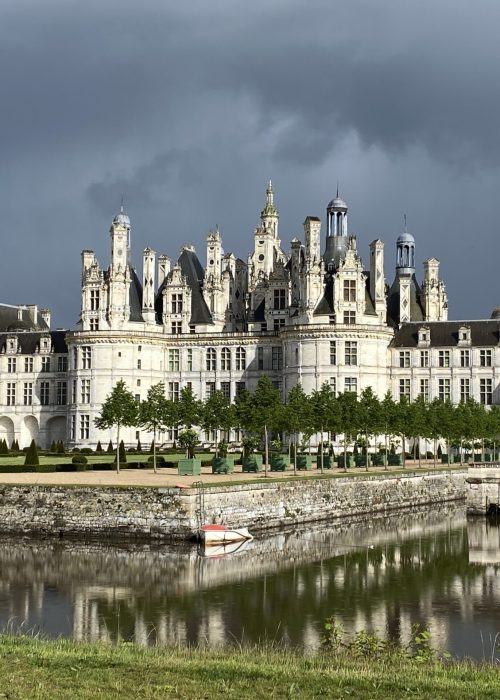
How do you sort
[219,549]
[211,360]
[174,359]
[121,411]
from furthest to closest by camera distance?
1. [174,359]
2. [211,360]
3. [121,411]
4. [219,549]

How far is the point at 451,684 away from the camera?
14570mm

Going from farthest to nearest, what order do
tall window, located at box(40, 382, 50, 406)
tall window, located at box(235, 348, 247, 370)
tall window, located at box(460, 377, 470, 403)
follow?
tall window, located at box(40, 382, 50, 406), tall window, located at box(235, 348, 247, 370), tall window, located at box(460, 377, 470, 403)

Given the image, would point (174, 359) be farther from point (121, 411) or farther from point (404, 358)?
point (121, 411)

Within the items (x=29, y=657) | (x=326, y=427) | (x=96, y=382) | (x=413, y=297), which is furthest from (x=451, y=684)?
(x=413, y=297)

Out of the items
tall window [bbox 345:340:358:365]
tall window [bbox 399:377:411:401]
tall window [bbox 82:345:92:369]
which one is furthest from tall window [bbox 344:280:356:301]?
tall window [bbox 82:345:92:369]

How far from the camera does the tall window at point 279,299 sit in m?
78.1

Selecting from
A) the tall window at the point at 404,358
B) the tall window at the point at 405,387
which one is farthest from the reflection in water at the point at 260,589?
the tall window at the point at 404,358

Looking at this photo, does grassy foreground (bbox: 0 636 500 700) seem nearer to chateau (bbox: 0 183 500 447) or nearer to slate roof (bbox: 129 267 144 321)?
→ chateau (bbox: 0 183 500 447)

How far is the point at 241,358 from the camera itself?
3110 inches

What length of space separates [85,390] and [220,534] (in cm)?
4254

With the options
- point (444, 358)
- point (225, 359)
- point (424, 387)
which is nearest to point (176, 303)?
point (225, 359)

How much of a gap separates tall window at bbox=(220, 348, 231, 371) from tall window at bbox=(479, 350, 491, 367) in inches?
743

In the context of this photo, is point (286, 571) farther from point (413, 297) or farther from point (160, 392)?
point (413, 297)

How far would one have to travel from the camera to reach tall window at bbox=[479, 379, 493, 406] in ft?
251
